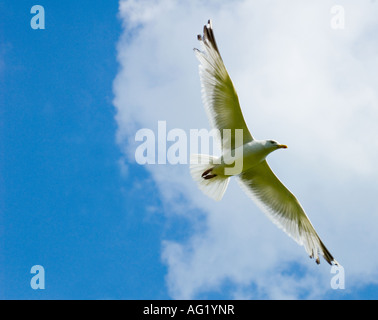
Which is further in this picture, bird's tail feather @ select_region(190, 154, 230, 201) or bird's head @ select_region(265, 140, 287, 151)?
bird's tail feather @ select_region(190, 154, 230, 201)

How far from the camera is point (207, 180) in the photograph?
679 cm

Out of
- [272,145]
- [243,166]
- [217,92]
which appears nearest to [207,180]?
[243,166]

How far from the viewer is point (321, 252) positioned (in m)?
7.13

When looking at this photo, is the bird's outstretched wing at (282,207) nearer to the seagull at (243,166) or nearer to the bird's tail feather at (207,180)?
the seagull at (243,166)

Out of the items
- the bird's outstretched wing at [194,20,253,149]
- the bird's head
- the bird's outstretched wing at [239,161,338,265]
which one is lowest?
the bird's outstretched wing at [239,161,338,265]

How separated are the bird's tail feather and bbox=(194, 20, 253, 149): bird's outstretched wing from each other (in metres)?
0.42

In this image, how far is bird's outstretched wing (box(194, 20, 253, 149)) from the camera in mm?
6297

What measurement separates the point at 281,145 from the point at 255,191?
90 centimetres

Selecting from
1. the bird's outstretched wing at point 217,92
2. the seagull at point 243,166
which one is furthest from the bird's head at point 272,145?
the bird's outstretched wing at point 217,92

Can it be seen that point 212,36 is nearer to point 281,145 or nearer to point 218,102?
point 218,102

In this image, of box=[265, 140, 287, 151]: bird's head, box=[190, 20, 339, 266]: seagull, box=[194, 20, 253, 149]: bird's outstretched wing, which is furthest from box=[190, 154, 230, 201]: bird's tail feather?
box=[265, 140, 287, 151]: bird's head

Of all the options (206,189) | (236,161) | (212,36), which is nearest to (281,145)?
(236,161)

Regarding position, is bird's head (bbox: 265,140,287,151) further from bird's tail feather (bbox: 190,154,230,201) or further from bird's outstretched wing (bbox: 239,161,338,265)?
bird's tail feather (bbox: 190,154,230,201)

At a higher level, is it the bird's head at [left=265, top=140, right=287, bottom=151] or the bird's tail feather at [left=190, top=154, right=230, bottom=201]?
the bird's head at [left=265, top=140, right=287, bottom=151]
